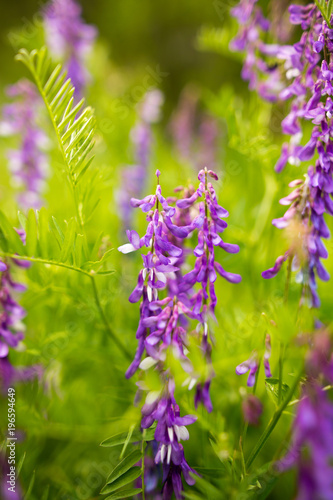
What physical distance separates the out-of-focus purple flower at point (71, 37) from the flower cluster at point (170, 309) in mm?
1280

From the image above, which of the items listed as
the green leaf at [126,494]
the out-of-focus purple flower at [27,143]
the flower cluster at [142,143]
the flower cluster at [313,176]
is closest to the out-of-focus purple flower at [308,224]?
the flower cluster at [313,176]

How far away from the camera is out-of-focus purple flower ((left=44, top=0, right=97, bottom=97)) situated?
1.79 m

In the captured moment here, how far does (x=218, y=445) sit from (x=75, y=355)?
567mm

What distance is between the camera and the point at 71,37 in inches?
71.4

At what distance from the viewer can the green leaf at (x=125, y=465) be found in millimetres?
726

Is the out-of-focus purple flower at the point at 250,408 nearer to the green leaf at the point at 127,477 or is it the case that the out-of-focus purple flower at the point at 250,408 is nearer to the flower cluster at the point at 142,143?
the green leaf at the point at 127,477

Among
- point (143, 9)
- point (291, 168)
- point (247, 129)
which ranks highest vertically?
point (143, 9)

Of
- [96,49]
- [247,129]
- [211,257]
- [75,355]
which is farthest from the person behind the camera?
[96,49]

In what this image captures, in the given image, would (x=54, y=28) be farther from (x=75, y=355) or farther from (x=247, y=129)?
(x=75, y=355)

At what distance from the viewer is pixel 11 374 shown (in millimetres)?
980

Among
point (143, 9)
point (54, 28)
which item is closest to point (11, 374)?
point (54, 28)

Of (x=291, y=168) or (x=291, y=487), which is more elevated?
(x=291, y=168)

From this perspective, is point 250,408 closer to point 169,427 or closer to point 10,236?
point 169,427

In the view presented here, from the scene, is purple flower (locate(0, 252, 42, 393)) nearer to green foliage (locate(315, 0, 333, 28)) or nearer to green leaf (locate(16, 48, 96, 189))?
green leaf (locate(16, 48, 96, 189))
